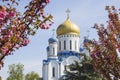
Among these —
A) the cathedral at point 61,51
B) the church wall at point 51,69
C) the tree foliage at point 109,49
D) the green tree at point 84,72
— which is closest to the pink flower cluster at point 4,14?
the tree foliage at point 109,49

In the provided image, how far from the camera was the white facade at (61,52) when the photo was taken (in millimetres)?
57688

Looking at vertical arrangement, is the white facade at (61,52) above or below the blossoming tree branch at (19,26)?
above

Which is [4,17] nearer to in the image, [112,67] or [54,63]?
[112,67]

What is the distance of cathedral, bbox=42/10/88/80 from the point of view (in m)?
57.8

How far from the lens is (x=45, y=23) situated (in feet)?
21.1

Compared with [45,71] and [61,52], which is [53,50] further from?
[45,71]

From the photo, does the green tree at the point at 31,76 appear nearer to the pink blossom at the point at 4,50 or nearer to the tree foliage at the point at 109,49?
the tree foliage at the point at 109,49

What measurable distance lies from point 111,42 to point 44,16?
14.3 feet

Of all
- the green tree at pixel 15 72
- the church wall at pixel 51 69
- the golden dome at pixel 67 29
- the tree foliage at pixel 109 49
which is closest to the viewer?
the tree foliage at pixel 109 49

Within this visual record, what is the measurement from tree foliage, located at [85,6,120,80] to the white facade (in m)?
46.4

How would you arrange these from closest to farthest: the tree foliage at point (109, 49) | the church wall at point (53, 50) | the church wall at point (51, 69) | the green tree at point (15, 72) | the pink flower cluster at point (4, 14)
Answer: the pink flower cluster at point (4, 14), the tree foliage at point (109, 49), the green tree at point (15, 72), the church wall at point (53, 50), the church wall at point (51, 69)

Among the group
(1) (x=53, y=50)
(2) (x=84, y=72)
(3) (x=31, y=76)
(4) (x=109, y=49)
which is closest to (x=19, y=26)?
(4) (x=109, y=49)

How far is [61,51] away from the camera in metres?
58.5

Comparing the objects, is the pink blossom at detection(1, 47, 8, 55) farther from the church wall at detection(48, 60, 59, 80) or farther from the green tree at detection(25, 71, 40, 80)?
the church wall at detection(48, 60, 59, 80)
